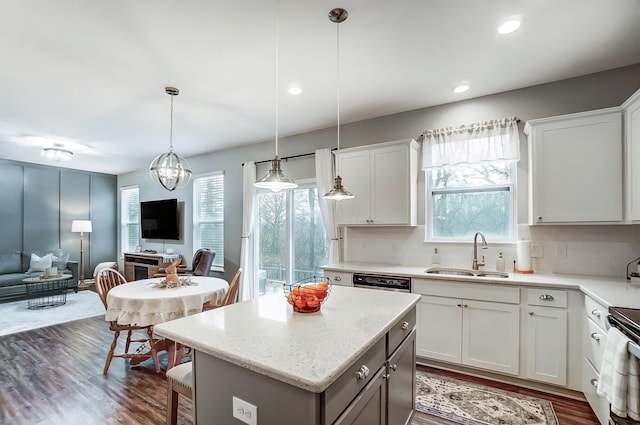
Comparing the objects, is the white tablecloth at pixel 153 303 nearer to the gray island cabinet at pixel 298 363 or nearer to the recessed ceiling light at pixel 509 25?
the gray island cabinet at pixel 298 363

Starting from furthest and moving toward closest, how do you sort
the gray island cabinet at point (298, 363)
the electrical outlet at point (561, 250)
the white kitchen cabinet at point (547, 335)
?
the electrical outlet at point (561, 250), the white kitchen cabinet at point (547, 335), the gray island cabinet at point (298, 363)

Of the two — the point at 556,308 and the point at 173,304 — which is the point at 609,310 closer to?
the point at 556,308

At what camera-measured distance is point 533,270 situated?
298 centimetres

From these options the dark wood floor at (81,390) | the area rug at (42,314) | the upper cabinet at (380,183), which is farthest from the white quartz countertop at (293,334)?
the area rug at (42,314)

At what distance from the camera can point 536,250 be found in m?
2.99

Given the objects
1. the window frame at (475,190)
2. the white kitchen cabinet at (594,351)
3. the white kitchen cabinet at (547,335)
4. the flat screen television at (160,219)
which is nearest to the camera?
the white kitchen cabinet at (594,351)

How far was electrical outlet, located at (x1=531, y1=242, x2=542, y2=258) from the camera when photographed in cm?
297

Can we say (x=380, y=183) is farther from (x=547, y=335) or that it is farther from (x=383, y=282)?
(x=547, y=335)

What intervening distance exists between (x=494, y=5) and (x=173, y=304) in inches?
134

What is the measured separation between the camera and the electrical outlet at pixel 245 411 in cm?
111

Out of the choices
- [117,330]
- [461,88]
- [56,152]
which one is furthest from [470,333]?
[56,152]

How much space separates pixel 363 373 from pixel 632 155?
2741 millimetres

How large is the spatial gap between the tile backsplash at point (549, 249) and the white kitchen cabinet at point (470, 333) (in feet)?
2.16

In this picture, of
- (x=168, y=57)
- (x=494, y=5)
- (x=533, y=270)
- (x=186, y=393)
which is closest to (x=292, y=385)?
(x=186, y=393)
